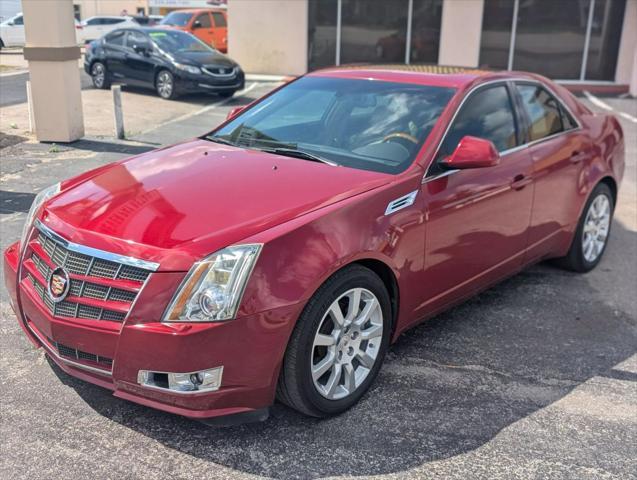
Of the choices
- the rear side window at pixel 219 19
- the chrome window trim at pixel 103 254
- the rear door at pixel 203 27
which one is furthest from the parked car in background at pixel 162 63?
the chrome window trim at pixel 103 254

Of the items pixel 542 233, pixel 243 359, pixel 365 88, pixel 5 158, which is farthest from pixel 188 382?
pixel 5 158

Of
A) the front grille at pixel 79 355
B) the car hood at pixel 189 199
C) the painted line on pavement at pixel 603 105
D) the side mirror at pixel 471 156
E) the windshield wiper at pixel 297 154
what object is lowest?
the painted line on pavement at pixel 603 105

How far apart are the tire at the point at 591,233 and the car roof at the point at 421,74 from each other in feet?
4.07

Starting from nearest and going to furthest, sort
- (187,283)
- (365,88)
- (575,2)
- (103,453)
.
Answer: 1. (187,283)
2. (103,453)
3. (365,88)
4. (575,2)

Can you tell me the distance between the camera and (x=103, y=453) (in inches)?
119

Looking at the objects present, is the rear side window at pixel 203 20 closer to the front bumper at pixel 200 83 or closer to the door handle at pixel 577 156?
the front bumper at pixel 200 83

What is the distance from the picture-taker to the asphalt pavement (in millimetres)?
14492

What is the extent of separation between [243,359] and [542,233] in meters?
2.81

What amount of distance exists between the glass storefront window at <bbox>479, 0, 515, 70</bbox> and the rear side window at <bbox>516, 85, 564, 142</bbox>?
15165 mm

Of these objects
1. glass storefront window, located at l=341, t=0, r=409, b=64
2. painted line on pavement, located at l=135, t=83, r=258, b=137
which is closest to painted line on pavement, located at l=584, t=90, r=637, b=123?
glass storefront window, located at l=341, t=0, r=409, b=64

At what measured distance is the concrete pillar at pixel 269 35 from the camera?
20094mm

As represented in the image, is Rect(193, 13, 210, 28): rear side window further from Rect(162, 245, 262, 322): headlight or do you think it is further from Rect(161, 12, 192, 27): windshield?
Rect(162, 245, 262, 322): headlight

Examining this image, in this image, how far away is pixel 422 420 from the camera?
11.1ft

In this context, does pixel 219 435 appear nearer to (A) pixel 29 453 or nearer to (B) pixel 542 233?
(A) pixel 29 453
